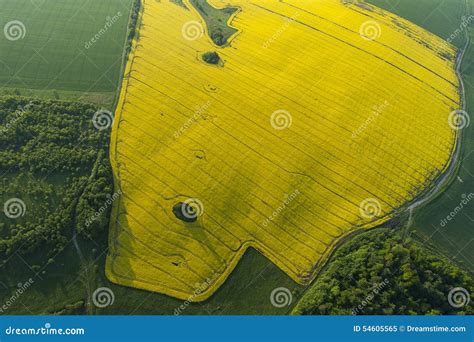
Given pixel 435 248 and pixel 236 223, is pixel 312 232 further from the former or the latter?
pixel 435 248

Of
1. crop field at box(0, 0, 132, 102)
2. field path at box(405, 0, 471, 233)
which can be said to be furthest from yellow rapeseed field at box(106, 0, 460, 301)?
crop field at box(0, 0, 132, 102)

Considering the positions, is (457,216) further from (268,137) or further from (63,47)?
(63,47)

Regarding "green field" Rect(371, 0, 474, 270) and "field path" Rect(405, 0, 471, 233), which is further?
"field path" Rect(405, 0, 471, 233)

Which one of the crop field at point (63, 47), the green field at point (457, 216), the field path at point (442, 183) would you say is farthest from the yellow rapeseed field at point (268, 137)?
the crop field at point (63, 47)

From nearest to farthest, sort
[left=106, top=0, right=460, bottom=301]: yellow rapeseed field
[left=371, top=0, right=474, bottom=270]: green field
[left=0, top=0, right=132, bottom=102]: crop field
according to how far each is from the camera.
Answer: [left=106, top=0, right=460, bottom=301]: yellow rapeseed field
[left=371, top=0, right=474, bottom=270]: green field
[left=0, top=0, right=132, bottom=102]: crop field

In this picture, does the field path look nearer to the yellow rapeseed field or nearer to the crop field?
the yellow rapeseed field

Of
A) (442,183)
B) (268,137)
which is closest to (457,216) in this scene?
(442,183)
